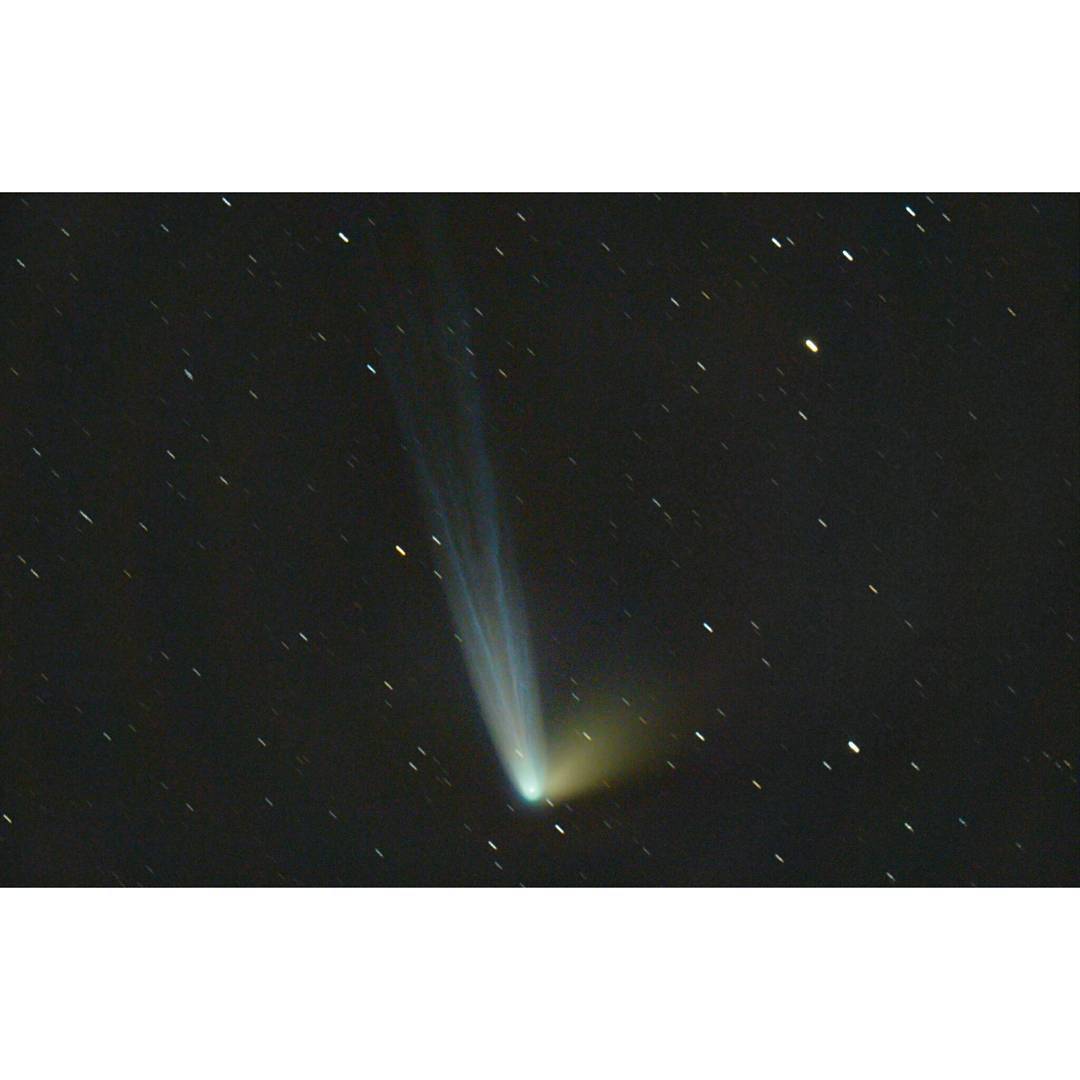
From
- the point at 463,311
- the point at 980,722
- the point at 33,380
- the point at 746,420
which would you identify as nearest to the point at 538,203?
the point at 463,311

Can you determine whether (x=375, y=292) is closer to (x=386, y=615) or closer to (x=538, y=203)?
(x=538, y=203)

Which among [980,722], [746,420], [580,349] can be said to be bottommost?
[980,722]

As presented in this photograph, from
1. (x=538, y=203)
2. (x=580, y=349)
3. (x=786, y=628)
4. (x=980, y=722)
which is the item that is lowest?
(x=980, y=722)

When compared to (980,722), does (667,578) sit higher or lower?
higher

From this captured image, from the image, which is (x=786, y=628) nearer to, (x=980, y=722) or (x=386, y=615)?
(x=980, y=722)

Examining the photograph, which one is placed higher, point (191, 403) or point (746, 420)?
point (191, 403)

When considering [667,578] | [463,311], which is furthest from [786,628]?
[463,311]
